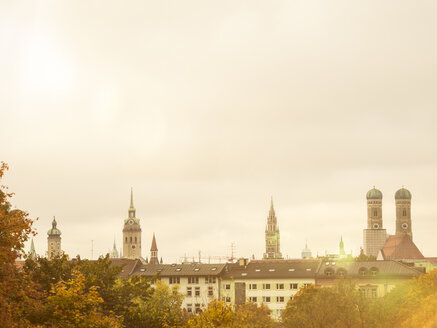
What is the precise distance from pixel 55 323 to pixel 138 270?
13005 cm

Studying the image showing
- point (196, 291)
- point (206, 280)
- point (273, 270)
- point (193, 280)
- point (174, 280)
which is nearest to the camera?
point (273, 270)

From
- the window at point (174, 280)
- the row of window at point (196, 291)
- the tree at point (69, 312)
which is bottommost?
the row of window at point (196, 291)

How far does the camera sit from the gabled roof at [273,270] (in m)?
152

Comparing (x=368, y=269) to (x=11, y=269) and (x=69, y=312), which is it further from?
(x=11, y=269)

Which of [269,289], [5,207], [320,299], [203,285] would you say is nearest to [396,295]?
[320,299]

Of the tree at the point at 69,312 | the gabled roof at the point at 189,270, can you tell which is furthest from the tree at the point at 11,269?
the gabled roof at the point at 189,270

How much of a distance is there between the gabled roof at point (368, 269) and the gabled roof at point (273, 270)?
3148 mm

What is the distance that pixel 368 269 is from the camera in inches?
5738

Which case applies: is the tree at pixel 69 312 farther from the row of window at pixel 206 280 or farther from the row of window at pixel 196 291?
the row of window at pixel 206 280

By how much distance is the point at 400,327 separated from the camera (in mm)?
86938

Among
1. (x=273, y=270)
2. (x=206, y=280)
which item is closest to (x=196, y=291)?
(x=206, y=280)

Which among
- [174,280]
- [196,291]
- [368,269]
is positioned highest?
[368,269]

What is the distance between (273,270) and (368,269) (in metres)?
19.6

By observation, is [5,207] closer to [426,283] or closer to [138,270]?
[426,283]
